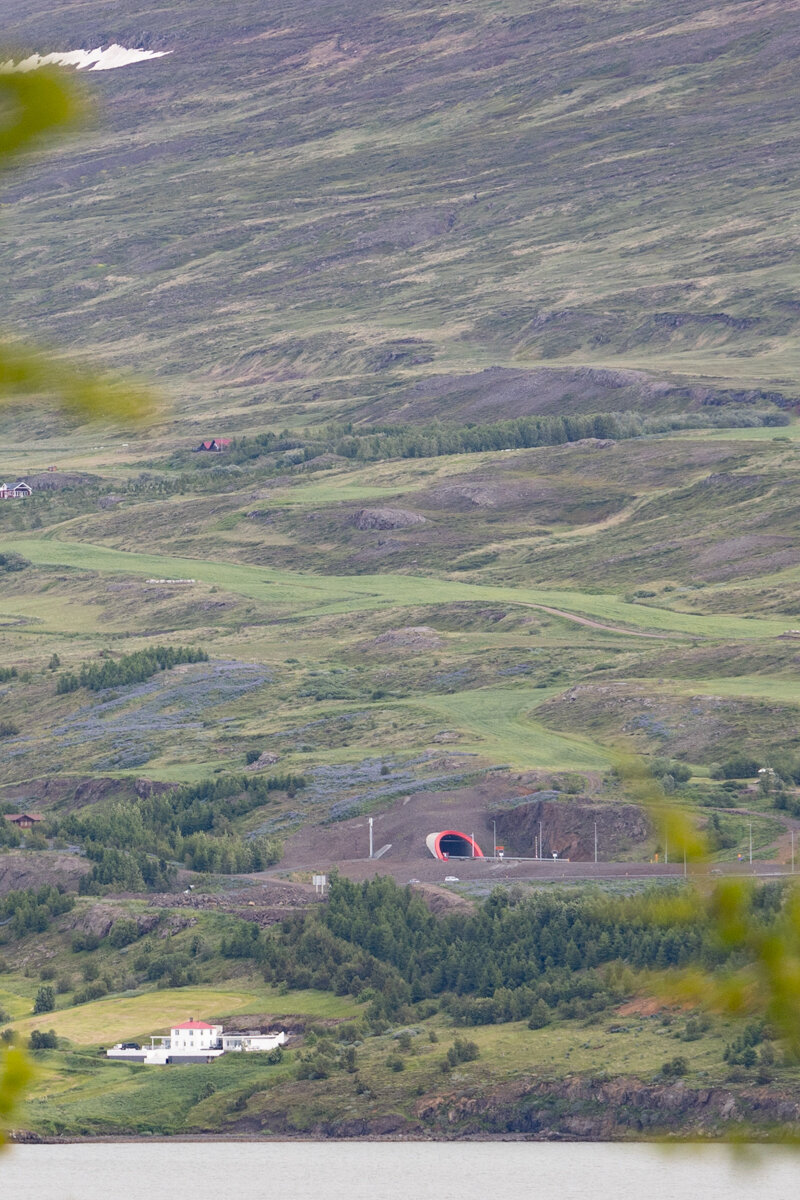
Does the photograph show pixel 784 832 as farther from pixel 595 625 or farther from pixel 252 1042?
pixel 595 625

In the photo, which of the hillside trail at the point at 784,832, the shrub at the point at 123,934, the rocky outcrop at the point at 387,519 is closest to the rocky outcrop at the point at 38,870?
the shrub at the point at 123,934

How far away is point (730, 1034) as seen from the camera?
182ft

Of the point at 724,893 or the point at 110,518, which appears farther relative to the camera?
the point at 110,518

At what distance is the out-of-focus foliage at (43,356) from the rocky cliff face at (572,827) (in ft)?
230

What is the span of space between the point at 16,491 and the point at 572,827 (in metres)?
99.8

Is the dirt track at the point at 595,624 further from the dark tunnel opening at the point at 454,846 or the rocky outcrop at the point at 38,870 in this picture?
the rocky outcrop at the point at 38,870

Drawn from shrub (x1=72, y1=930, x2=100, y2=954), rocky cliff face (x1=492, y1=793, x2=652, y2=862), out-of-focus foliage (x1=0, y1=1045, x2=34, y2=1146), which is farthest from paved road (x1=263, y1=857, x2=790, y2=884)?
out-of-focus foliage (x1=0, y1=1045, x2=34, y2=1146)

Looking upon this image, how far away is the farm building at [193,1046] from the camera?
59.4m

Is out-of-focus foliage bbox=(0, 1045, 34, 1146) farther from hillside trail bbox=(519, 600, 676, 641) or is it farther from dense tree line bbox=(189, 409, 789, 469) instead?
dense tree line bbox=(189, 409, 789, 469)

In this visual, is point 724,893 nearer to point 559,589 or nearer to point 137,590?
point 559,589

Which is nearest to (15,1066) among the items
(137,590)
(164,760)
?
(164,760)

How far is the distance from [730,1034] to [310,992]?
1564 cm

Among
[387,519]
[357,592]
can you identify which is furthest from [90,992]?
[387,519]

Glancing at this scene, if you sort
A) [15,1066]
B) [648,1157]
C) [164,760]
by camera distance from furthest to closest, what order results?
[164,760]
[648,1157]
[15,1066]
